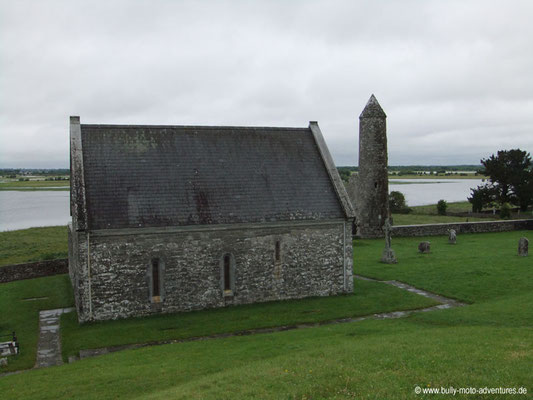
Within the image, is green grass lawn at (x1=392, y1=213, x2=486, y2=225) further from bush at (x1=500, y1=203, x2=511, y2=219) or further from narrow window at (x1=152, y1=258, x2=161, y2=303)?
narrow window at (x1=152, y1=258, x2=161, y2=303)

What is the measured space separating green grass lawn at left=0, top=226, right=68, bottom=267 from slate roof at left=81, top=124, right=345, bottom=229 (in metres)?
17.3

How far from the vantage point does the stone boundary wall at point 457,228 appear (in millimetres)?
43875

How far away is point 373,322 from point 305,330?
9.17 ft

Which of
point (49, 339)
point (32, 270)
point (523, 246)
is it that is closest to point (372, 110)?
point (523, 246)

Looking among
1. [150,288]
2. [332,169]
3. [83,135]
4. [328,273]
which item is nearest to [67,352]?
[150,288]

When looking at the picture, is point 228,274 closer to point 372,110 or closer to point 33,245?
point 372,110

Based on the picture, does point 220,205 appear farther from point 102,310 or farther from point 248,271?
point 102,310

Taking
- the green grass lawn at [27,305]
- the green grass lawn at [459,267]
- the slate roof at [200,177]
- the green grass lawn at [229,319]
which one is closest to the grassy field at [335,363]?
the green grass lawn at [459,267]

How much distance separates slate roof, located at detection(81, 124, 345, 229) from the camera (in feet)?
69.7

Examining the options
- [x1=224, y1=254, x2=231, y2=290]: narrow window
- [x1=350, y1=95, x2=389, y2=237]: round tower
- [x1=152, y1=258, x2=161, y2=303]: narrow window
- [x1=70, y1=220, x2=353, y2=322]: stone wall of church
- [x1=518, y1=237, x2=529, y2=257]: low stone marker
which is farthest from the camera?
[x1=350, y1=95, x2=389, y2=237]: round tower

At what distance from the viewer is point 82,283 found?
773 inches

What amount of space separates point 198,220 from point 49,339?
7.55 meters

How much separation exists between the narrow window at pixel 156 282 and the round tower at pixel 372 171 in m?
25.1

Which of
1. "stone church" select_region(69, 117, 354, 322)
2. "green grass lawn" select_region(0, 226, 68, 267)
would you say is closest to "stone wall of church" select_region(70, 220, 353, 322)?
"stone church" select_region(69, 117, 354, 322)
